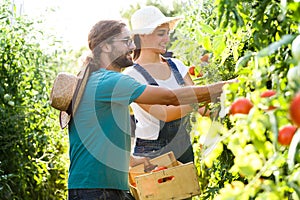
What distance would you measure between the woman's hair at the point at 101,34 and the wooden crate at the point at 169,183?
53 centimetres

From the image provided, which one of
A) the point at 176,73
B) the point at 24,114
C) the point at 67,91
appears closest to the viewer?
the point at 67,91

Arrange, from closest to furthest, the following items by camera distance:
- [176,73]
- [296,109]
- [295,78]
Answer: [296,109], [295,78], [176,73]

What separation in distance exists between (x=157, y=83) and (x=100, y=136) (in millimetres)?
672

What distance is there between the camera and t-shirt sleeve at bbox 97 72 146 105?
286 cm

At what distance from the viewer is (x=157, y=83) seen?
3.55 m

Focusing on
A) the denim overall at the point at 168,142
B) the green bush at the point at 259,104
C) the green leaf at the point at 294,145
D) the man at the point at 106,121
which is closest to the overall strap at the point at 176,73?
the denim overall at the point at 168,142

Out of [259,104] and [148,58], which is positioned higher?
[259,104]

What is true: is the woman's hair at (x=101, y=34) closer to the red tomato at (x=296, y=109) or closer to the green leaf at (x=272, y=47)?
the green leaf at (x=272, y=47)

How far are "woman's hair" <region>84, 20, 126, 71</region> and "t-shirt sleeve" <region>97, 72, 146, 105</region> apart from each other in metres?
0.18

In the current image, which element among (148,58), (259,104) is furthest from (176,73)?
(259,104)

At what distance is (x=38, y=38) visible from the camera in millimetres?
5406

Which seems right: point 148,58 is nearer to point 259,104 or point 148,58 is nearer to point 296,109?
point 259,104

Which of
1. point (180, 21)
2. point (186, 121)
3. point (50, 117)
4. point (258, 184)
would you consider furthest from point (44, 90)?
point (258, 184)

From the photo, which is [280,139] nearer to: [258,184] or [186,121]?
[258,184]
